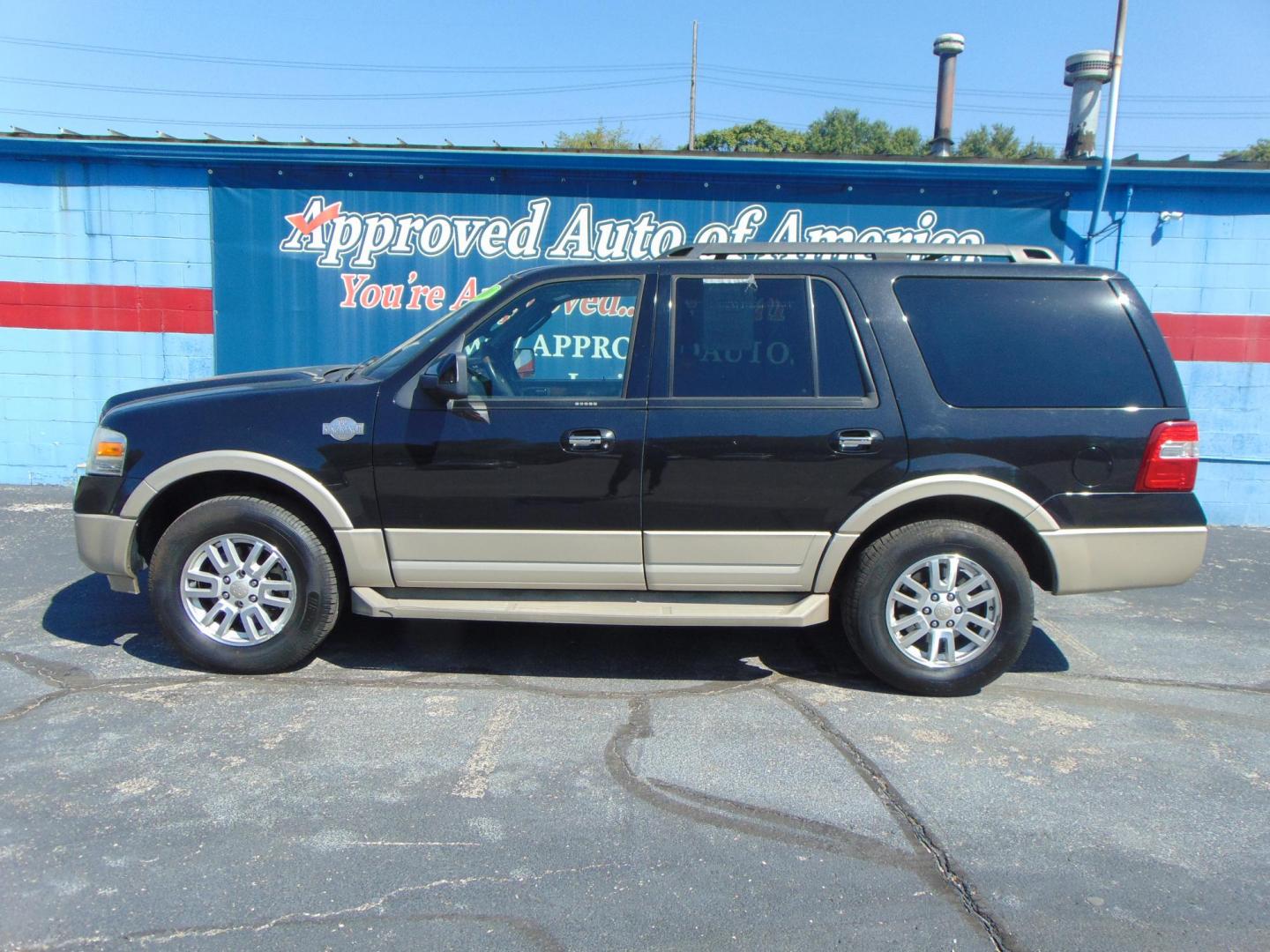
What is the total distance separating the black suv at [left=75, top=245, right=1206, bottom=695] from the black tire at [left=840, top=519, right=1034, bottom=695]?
0.01 m

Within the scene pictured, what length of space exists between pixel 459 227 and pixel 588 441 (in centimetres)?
521

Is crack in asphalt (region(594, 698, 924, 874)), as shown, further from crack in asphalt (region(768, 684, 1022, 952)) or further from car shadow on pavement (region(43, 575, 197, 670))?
car shadow on pavement (region(43, 575, 197, 670))

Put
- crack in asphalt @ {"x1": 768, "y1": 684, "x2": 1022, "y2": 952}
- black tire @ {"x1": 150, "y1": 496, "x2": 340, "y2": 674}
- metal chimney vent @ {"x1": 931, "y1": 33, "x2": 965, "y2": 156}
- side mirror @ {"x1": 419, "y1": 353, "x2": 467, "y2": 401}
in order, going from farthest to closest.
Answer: metal chimney vent @ {"x1": 931, "y1": 33, "x2": 965, "y2": 156} < black tire @ {"x1": 150, "y1": 496, "x2": 340, "y2": 674} < side mirror @ {"x1": 419, "y1": 353, "x2": 467, "y2": 401} < crack in asphalt @ {"x1": 768, "y1": 684, "x2": 1022, "y2": 952}

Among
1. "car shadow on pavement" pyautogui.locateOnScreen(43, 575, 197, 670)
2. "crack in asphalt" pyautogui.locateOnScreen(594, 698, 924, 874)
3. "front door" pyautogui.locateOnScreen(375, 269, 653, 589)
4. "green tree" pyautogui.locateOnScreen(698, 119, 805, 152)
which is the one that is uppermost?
"green tree" pyautogui.locateOnScreen(698, 119, 805, 152)

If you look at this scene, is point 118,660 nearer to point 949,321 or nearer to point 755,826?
point 755,826

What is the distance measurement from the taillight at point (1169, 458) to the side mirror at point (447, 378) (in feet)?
10.1

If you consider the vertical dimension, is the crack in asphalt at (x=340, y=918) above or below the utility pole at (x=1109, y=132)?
below

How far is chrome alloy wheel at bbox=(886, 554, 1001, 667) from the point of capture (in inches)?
168

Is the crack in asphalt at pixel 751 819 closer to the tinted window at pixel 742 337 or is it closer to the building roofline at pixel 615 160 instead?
the tinted window at pixel 742 337

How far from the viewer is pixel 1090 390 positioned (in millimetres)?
4238

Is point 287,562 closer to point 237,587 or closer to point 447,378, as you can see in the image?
point 237,587

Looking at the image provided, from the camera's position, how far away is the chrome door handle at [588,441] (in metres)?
4.20

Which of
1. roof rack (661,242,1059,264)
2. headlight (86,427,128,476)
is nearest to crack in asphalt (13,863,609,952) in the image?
headlight (86,427,128,476)

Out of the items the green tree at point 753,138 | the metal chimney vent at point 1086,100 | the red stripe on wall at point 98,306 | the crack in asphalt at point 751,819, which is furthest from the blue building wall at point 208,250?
the green tree at point 753,138
